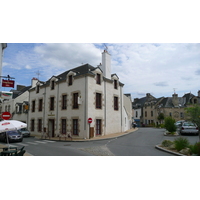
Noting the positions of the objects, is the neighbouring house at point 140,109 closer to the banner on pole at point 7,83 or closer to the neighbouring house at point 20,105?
the neighbouring house at point 20,105

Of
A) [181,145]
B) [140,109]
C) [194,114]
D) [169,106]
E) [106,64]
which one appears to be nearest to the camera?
[194,114]

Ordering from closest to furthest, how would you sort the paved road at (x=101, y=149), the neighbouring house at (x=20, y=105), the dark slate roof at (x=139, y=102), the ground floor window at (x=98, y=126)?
the paved road at (x=101, y=149)
the ground floor window at (x=98, y=126)
the neighbouring house at (x=20, y=105)
the dark slate roof at (x=139, y=102)

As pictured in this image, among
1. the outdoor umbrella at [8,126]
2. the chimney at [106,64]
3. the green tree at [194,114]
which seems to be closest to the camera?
the outdoor umbrella at [8,126]

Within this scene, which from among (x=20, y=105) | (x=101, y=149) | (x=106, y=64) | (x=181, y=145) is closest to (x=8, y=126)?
(x=101, y=149)

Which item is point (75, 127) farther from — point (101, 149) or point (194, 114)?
point (194, 114)

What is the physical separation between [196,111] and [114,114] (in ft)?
36.9

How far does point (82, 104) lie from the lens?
627 inches

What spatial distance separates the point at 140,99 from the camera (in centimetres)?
4884

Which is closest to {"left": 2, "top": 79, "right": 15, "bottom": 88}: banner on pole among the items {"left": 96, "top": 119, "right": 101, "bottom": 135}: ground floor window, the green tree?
{"left": 96, "top": 119, "right": 101, "bottom": 135}: ground floor window

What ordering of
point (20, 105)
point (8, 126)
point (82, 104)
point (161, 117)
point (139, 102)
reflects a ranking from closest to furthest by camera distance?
1. point (8, 126)
2. point (82, 104)
3. point (20, 105)
4. point (161, 117)
5. point (139, 102)

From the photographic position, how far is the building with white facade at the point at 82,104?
628 inches

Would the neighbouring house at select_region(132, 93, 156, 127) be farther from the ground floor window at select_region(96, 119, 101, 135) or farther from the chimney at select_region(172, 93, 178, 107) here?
the ground floor window at select_region(96, 119, 101, 135)

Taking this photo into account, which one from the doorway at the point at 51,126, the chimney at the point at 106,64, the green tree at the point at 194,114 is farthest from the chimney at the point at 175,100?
the green tree at the point at 194,114

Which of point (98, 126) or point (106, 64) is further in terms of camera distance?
point (106, 64)
